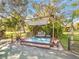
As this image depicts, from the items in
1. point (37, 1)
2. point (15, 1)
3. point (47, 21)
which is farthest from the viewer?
point (37, 1)

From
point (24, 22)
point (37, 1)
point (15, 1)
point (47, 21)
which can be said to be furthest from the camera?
point (24, 22)

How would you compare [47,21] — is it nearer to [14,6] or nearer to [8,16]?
[14,6]

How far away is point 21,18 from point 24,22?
169 cm

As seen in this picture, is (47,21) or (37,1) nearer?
(47,21)

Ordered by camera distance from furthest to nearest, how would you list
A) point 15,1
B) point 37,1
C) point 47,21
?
point 37,1
point 15,1
point 47,21

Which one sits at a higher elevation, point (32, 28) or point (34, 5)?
point (34, 5)

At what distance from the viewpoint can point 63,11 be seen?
2820 cm

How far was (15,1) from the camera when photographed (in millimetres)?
26062

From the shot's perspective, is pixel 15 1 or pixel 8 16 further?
pixel 8 16

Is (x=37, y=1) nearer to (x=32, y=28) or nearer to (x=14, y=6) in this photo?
(x=14, y=6)

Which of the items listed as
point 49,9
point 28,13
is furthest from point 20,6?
point 49,9

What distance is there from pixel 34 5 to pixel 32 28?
16.7ft

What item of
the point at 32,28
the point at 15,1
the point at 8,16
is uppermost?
the point at 15,1

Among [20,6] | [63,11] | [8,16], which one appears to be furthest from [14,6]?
[63,11]
